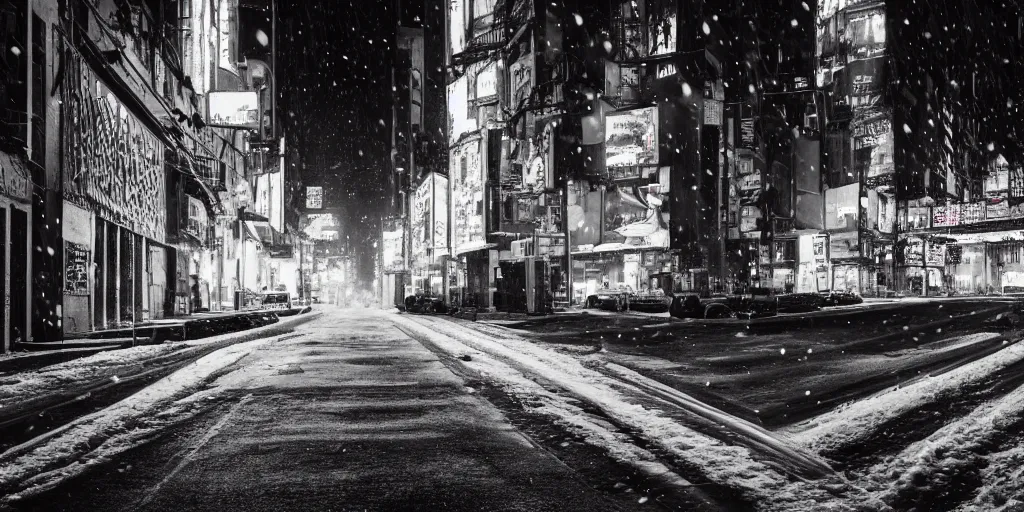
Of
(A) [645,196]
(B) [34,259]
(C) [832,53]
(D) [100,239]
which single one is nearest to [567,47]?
(A) [645,196]

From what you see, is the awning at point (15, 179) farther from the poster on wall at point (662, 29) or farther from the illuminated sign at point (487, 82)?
the poster on wall at point (662, 29)

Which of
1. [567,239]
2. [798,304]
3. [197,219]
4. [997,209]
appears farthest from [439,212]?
[997,209]

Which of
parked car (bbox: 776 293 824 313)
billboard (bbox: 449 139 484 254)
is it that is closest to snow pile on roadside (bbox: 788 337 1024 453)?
parked car (bbox: 776 293 824 313)

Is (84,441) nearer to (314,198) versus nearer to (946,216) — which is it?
(946,216)

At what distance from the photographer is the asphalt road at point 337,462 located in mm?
4312

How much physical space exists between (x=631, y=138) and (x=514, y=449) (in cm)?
4468

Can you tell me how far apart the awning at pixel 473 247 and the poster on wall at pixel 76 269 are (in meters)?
32.3

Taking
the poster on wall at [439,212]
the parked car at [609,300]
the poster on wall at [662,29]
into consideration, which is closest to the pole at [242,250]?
the poster on wall at [439,212]

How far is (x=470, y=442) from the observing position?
5.93 m

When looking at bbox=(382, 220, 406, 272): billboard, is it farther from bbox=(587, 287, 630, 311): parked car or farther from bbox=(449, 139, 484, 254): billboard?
bbox=(587, 287, 630, 311): parked car

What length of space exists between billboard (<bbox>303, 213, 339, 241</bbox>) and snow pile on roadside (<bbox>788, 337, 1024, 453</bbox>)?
92.7m

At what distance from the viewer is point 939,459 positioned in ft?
17.7

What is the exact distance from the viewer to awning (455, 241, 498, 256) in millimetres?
49969

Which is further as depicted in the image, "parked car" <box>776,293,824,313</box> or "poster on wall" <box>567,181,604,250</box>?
"poster on wall" <box>567,181,604,250</box>
